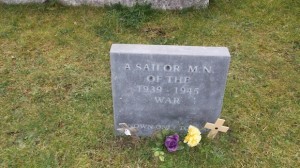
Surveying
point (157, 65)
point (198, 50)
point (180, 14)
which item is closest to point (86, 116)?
point (157, 65)

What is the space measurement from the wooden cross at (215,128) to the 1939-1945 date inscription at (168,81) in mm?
335

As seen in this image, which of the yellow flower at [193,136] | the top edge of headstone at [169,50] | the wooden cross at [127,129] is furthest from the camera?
the wooden cross at [127,129]

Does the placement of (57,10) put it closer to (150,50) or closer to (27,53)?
(27,53)

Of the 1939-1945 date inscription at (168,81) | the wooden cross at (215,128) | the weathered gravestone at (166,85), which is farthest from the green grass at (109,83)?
the 1939-1945 date inscription at (168,81)

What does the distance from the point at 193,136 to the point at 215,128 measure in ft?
0.85

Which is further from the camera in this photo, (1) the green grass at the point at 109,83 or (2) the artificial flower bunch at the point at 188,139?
(1) the green grass at the point at 109,83

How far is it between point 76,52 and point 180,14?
1.62 m

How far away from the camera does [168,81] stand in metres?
3.03

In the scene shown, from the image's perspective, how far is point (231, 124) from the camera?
356 cm

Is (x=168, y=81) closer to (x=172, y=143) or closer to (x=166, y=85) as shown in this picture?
(x=166, y=85)

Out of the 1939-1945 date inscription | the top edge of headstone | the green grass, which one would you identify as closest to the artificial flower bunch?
the green grass

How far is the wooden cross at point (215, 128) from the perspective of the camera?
10.5 ft

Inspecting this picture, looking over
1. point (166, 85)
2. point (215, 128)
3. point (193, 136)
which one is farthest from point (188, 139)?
point (166, 85)

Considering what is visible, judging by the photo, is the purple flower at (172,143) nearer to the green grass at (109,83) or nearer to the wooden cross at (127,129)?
the green grass at (109,83)
